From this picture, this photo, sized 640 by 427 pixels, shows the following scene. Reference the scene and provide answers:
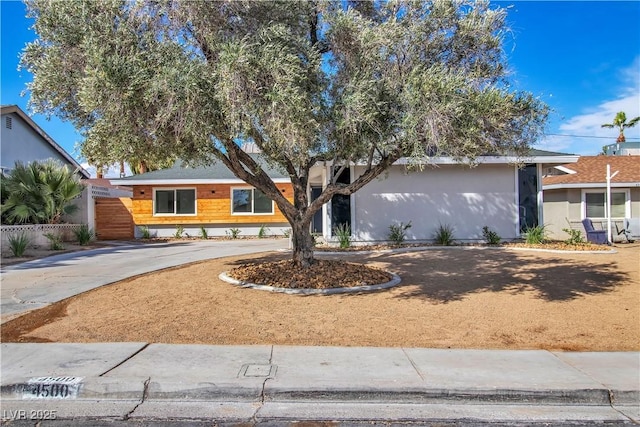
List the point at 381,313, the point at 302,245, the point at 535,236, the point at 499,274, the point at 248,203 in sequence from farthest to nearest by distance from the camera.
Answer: the point at 248,203
the point at 535,236
the point at 499,274
the point at 302,245
the point at 381,313

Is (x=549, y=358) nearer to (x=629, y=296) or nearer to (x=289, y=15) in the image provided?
(x=629, y=296)

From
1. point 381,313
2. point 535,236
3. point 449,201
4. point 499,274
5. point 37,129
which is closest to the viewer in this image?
point 381,313

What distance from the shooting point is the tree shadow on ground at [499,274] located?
905 centimetres

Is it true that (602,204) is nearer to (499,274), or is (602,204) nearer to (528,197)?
(528,197)

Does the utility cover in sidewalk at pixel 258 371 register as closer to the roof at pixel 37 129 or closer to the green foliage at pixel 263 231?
the green foliage at pixel 263 231

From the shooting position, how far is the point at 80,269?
11250 millimetres

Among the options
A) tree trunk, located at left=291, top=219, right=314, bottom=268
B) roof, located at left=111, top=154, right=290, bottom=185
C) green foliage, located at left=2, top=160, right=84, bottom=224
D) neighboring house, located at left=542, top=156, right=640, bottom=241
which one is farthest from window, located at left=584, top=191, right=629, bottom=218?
green foliage, located at left=2, top=160, right=84, bottom=224

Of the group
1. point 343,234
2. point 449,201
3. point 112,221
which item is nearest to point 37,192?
point 112,221

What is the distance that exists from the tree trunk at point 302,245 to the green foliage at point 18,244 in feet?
30.8

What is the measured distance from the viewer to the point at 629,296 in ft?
28.7

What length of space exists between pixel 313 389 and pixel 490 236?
13.0 metres

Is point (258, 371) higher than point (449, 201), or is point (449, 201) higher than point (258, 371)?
point (449, 201)

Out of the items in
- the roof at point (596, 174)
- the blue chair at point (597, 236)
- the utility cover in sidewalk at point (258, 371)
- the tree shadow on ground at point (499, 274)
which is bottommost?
the utility cover in sidewalk at point (258, 371)

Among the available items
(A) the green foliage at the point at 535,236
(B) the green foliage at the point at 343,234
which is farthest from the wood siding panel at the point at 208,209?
(A) the green foliage at the point at 535,236
